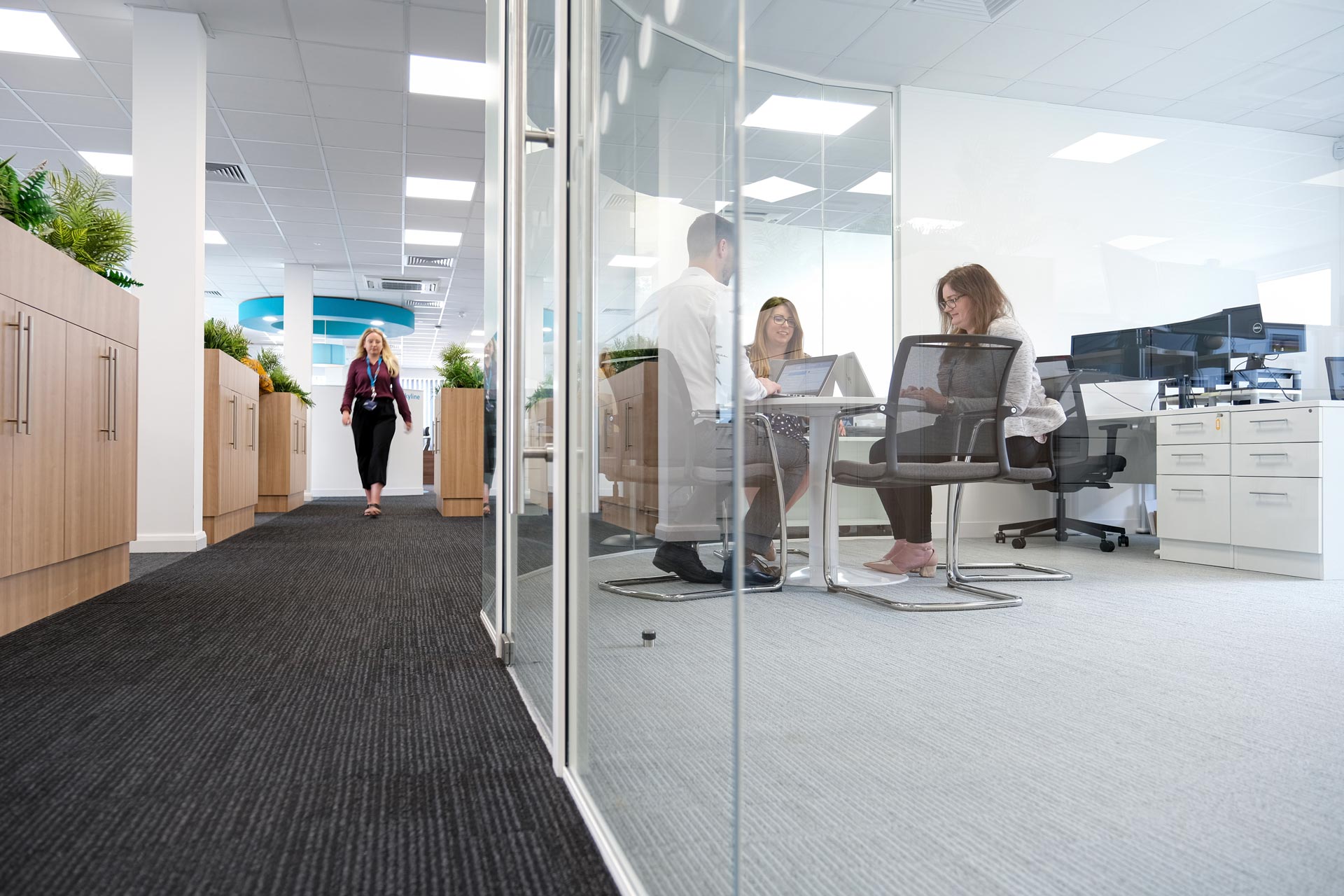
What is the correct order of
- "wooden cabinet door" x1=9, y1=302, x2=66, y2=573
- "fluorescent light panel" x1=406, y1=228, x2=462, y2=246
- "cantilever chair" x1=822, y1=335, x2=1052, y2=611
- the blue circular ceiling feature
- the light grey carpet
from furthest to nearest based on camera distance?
the blue circular ceiling feature < "fluorescent light panel" x1=406, y1=228, x2=462, y2=246 < "cantilever chair" x1=822, y1=335, x2=1052, y2=611 < "wooden cabinet door" x1=9, y1=302, x2=66, y2=573 < the light grey carpet

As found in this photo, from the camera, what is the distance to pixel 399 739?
4.69 ft

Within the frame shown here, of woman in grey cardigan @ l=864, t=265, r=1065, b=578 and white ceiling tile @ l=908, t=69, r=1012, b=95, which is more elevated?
white ceiling tile @ l=908, t=69, r=1012, b=95

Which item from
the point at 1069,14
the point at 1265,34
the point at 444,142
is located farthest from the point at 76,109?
the point at 1265,34

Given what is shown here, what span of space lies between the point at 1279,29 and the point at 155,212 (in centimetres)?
578

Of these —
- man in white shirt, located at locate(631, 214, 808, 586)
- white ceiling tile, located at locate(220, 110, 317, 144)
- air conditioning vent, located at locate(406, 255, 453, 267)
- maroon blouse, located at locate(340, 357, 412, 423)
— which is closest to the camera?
man in white shirt, located at locate(631, 214, 808, 586)

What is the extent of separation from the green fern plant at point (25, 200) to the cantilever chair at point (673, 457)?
2.22m

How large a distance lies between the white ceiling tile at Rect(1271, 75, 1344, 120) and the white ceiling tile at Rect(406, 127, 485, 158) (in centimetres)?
458

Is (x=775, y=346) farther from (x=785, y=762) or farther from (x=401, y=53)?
(x=401, y=53)

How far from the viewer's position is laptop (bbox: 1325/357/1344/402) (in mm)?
3088

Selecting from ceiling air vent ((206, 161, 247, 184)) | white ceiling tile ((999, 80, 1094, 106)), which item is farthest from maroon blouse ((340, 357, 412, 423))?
white ceiling tile ((999, 80, 1094, 106))

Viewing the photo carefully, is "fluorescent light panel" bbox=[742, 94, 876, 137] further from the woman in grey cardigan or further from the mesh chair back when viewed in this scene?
Result: the mesh chair back

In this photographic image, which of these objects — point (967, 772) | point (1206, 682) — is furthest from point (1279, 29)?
point (967, 772)

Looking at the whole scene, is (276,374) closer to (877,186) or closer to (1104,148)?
(877,186)

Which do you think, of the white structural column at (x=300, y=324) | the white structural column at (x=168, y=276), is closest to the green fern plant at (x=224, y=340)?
the white structural column at (x=168, y=276)
